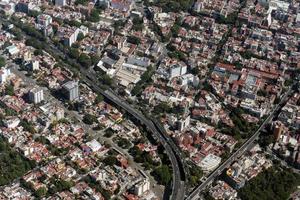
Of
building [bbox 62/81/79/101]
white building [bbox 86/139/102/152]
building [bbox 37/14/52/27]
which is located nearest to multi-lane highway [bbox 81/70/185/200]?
building [bbox 62/81/79/101]

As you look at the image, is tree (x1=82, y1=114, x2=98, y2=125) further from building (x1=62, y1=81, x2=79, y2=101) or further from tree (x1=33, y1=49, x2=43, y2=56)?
tree (x1=33, y1=49, x2=43, y2=56)

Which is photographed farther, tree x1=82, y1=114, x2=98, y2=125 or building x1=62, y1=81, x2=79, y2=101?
building x1=62, y1=81, x2=79, y2=101

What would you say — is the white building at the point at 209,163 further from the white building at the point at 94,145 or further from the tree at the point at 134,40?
the tree at the point at 134,40

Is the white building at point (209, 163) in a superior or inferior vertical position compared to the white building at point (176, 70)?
inferior

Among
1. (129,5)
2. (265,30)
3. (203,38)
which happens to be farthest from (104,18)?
(265,30)

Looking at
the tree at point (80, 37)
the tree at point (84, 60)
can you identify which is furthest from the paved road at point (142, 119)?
the tree at point (80, 37)

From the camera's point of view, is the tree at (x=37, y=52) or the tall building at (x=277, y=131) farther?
the tree at (x=37, y=52)

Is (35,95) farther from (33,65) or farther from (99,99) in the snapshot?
(33,65)
